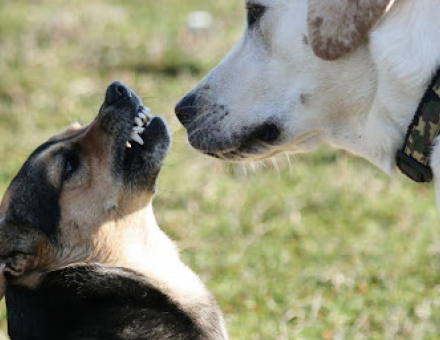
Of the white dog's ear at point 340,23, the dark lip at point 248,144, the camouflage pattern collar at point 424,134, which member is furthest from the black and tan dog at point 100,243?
the camouflage pattern collar at point 424,134

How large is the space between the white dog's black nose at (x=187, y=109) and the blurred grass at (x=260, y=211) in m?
1.58

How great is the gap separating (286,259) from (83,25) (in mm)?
5307

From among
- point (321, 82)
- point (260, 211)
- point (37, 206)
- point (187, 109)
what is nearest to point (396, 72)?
point (321, 82)

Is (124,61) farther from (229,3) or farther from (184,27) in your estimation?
(229,3)

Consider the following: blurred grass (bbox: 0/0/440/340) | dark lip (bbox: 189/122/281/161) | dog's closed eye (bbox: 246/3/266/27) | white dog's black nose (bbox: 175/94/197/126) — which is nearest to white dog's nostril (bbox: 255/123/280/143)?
dark lip (bbox: 189/122/281/161)

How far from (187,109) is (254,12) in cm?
56

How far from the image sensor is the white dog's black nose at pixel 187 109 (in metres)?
4.23

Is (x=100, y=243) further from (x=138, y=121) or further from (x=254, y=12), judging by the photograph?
(x=254, y=12)

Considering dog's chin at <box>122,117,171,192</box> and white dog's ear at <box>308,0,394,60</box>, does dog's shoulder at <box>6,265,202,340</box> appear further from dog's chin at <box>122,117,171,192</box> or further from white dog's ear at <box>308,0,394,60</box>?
white dog's ear at <box>308,0,394,60</box>

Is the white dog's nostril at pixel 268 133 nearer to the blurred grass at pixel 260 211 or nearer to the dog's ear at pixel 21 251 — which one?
the dog's ear at pixel 21 251

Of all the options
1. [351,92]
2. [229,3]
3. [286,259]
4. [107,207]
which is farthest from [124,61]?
[351,92]

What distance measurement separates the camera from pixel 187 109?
424 centimetres

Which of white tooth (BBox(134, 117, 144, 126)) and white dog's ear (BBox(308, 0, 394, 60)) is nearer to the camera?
white dog's ear (BBox(308, 0, 394, 60))

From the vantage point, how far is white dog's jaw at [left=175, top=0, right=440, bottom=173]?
349 centimetres
